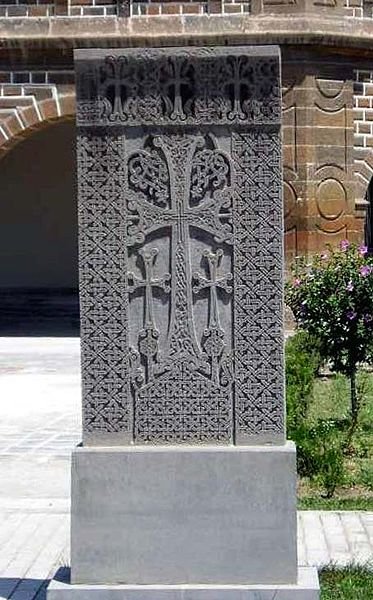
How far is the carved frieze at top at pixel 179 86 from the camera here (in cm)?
475

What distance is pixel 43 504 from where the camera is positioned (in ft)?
23.0

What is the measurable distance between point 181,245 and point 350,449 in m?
3.95

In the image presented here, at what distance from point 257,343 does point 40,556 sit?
1.69 metres

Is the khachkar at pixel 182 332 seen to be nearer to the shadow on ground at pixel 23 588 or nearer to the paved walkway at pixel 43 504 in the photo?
the shadow on ground at pixel 23 588

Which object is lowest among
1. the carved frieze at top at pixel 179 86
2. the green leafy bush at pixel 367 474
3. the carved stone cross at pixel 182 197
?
the green leafy bush at pixel 367 474

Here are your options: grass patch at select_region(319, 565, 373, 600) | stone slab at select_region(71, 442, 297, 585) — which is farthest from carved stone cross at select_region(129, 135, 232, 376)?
grass patch at select_region(319, 565, 373, 600)

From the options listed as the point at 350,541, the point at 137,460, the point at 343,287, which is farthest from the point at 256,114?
the point at 343,287

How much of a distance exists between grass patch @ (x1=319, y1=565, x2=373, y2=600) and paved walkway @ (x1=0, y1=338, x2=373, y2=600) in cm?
14

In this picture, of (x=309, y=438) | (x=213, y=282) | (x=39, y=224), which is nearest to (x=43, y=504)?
(x=309, y=438)

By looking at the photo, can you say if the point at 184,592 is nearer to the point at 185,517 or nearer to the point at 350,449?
the point at 185,517

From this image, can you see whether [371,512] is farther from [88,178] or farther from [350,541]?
[88,178]

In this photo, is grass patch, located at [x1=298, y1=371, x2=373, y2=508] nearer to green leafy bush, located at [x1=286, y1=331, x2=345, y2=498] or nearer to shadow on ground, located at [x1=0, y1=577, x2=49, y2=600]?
green leafy bush, located at [x1=286, y1=331, x2=345, y2=498]

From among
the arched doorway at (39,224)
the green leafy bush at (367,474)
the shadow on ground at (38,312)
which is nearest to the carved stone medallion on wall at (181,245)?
the green leafy bush at (367,474)

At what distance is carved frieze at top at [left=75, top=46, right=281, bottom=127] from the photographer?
15.6 feet
